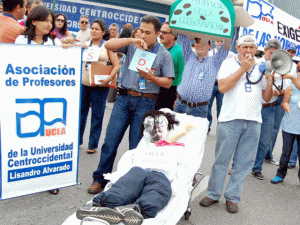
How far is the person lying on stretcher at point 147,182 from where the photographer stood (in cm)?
235

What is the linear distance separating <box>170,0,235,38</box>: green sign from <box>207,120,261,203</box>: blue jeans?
1006 millimetres

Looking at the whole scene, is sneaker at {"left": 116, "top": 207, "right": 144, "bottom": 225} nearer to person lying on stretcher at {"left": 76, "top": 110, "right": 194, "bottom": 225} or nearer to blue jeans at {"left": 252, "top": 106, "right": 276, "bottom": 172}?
person lying on stretcher at {"left": 76, "top": 110, "right": 194, "bottom": 225}

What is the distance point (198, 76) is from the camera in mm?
4086

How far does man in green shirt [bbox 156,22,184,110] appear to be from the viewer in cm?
466

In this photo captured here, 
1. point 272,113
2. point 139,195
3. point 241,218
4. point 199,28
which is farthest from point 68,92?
point 272,113

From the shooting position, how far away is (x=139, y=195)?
9.29 feet

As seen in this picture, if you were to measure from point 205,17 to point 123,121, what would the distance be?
144cm

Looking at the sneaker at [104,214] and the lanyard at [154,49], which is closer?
the sneaker at [104,214]

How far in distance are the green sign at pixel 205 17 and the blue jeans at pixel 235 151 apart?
101 centimetres

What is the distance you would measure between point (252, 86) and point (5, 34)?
2.68 meters

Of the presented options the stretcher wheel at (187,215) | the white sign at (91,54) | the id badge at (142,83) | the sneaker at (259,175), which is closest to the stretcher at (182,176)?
the stretcher wheel at (187,215)

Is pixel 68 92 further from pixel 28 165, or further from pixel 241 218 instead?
pixel 241 218

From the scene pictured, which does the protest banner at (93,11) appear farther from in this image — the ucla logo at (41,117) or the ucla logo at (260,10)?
the ucla logo at (41,117)

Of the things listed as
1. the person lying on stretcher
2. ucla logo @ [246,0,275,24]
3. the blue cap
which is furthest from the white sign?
the blue cap
